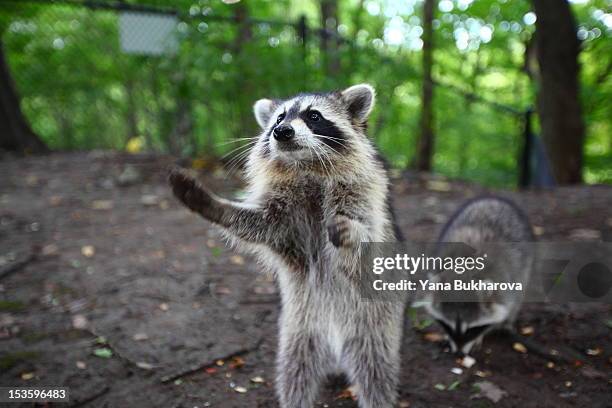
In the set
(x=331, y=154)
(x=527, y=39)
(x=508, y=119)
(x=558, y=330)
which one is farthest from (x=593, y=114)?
(x=331, y=154)

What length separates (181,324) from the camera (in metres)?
3.47

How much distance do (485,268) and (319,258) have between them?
1266 millimetres

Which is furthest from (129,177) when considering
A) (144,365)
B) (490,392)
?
(490,392)

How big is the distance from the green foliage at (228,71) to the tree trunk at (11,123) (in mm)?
795

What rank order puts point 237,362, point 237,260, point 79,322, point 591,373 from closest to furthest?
point 591,373 → point 237,362 → point 79,322 → point 237,260

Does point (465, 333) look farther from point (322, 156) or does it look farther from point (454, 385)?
point (322, 156)

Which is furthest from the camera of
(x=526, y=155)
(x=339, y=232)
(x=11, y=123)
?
(x=526, y=155)

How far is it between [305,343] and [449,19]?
6701mm

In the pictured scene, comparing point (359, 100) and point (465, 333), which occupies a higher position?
point (359, 100)

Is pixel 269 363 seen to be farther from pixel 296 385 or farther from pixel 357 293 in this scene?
pixel 357 293

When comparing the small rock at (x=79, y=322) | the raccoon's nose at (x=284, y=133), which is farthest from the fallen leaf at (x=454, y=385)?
the small rock at (x=79, y=322)

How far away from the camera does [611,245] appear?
423cm

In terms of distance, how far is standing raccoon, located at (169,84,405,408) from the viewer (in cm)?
257

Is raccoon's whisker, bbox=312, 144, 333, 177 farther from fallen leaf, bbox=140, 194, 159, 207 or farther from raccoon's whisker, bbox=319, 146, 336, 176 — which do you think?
fallen leaf, bbox=140, 194, 159, 207
